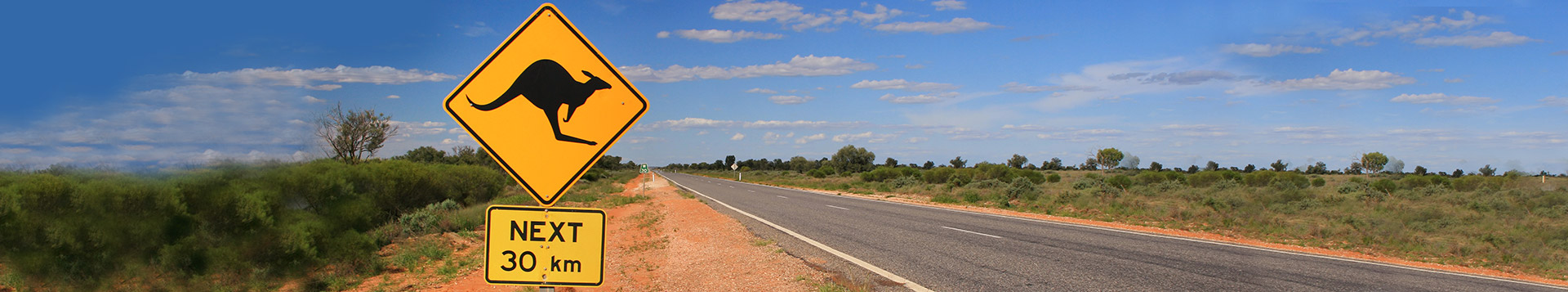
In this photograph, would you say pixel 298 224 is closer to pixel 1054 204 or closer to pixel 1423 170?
pixel 1054 204

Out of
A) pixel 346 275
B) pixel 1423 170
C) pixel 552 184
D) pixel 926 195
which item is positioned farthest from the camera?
pixel 1423 170

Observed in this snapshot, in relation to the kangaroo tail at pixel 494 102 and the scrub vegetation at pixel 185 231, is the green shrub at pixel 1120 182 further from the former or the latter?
the kangaroo tail at pixel 494 102

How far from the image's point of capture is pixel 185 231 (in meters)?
9.65

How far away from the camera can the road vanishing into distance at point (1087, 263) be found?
8.91 meters

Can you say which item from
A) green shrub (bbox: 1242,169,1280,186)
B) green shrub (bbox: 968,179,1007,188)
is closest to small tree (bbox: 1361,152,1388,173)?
green shrub (bbox: 1242,169,1280,186)

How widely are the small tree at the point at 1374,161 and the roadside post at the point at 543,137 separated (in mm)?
63524

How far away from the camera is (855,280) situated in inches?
337

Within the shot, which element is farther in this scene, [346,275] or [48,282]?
[346,275]

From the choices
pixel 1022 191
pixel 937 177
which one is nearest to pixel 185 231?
pixel 1022 191

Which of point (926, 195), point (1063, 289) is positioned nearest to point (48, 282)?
point (1063, 289)

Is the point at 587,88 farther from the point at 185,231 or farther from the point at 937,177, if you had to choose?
the point at 937,177

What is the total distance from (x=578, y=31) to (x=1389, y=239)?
675 inches

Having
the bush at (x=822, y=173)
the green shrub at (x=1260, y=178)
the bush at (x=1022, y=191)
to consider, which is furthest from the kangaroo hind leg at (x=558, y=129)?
the bush at (x=822, y=173)

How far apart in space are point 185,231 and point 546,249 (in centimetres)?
876
